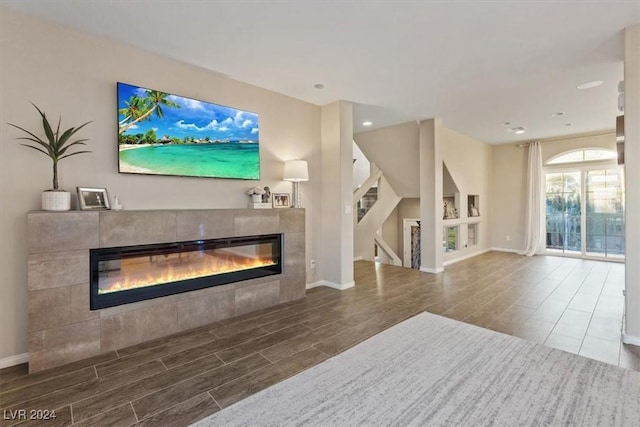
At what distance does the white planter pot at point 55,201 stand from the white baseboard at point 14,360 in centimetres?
119

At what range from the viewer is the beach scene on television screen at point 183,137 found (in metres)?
2.88

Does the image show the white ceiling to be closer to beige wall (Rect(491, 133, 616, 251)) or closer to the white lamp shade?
the white lamp shade

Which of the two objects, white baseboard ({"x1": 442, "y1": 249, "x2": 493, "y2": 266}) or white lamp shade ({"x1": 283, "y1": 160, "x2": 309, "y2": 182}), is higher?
white lamp shade ({"x1": 283, "y1": 160, "x2": 309, "y2": 182})

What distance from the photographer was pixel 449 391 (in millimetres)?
1972

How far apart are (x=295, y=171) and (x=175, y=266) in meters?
1.83

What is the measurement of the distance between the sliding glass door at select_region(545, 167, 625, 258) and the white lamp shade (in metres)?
6.73

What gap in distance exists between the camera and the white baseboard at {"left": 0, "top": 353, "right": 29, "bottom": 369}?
2.32m

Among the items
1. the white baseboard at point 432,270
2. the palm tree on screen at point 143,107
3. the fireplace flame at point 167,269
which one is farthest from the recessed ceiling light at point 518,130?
the palm tree on screen at point 143,107

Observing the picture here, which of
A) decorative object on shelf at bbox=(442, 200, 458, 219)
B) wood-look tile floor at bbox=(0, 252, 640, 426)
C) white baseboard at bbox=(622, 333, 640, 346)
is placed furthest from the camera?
decorative object on shelf at bbox=(442, 200, 458, 219)

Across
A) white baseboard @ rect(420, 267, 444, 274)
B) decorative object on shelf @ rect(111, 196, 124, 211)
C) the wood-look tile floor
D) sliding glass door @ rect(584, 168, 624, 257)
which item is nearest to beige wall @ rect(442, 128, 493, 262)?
white baseboard @ rect(420, 267, 444, 274)

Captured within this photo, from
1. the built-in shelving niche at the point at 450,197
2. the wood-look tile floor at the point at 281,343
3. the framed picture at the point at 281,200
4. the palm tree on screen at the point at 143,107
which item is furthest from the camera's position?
the built-in shelving niche at the point at 450,197

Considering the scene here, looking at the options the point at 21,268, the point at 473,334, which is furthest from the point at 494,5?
the point at 21,268

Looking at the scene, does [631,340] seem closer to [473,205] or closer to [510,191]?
[473,205]

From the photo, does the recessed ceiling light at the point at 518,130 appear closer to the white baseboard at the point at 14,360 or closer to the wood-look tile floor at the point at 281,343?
the wood-look tile floor at the point at 281,343
